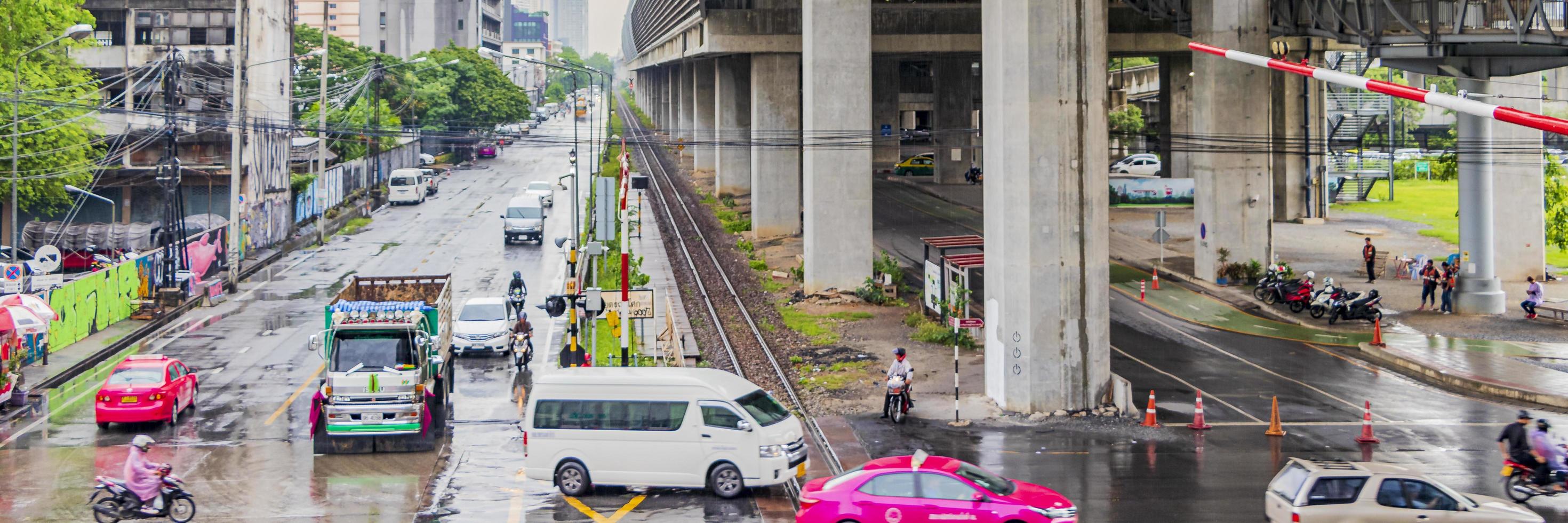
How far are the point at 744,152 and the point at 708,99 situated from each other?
51.9 feet

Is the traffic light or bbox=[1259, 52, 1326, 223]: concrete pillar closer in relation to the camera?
the traffic light

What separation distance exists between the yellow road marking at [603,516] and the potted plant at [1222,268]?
31877 mm

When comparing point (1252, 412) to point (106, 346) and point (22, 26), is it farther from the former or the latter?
point (22, 26)

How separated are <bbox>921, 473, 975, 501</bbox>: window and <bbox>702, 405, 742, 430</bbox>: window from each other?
12.8 ft

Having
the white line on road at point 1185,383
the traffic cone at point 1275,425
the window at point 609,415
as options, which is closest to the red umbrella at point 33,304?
the window at point 609,415

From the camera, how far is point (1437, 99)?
19.0 m

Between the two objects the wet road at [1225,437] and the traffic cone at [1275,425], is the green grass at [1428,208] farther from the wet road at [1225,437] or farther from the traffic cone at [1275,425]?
the traffic cone at [1275,425]

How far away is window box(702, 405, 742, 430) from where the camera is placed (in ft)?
68.1

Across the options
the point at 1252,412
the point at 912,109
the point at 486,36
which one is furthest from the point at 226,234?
the point at 486,36

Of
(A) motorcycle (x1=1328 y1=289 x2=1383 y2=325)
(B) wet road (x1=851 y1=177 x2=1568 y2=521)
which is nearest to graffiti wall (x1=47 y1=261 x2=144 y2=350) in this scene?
(B) wet road (x1=851 y1=177 x2=1568 y2=521)

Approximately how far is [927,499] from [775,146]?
41.5 metres

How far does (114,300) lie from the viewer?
1674 inches

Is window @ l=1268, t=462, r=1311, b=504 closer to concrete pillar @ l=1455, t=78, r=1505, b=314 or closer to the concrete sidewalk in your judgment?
the concrete sidewalk

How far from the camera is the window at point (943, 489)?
690 inches
